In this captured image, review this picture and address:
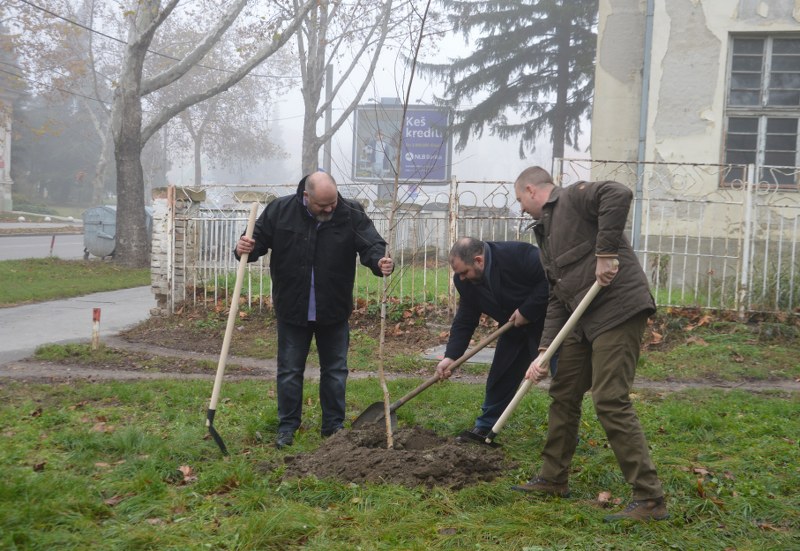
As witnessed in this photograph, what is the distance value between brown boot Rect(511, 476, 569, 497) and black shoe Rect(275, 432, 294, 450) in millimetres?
1727

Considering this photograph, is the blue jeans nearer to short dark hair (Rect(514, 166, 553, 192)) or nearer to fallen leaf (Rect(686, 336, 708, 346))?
short dark hair (Rect(514, 166, 553, 192))

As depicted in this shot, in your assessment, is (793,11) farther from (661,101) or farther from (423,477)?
(423,477)

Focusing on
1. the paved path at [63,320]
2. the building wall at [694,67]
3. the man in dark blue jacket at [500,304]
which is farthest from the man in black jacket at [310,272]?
the building wall at [694,67]

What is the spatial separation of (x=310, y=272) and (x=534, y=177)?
184 cm

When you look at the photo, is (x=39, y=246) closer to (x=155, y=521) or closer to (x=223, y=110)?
(x=155, y=521)

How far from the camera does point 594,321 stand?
4.17m

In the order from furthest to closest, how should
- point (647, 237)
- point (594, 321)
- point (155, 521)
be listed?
point (647, 237) < point (594, 321) < point (155, 521)

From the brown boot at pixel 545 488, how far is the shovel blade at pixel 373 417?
1396 millimetres

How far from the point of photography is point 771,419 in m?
6.06

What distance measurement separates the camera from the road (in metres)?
21.3

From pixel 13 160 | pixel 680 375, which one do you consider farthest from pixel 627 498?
pixel 13 160

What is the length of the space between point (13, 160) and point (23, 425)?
48259 mm

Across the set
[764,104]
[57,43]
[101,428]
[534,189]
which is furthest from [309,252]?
[57,43]

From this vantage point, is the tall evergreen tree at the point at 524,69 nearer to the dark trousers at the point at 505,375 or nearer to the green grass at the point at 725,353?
the green grass at the point at 725,353
